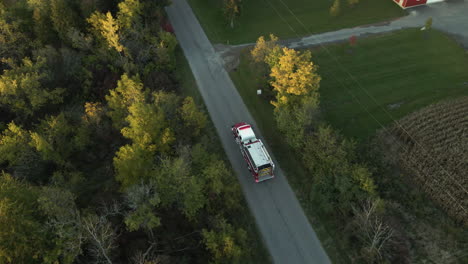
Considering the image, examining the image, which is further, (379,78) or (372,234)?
(379,78)

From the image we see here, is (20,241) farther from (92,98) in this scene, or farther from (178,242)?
(92,98)

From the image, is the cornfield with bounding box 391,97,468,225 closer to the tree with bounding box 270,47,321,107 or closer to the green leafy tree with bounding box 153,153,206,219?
the tree with bounding box 270,47,321,107

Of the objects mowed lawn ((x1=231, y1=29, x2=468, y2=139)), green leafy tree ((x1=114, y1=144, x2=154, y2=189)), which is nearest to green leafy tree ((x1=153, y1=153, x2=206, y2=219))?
green leafy tree ((x1=114, y1=144, x2=154, y2=189))

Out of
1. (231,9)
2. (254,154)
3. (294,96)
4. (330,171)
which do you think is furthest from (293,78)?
(231,9)

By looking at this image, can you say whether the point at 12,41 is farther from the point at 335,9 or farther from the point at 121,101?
the point at 335,9

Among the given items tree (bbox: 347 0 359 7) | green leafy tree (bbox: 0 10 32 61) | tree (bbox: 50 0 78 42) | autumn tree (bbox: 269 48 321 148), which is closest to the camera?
autumn tree (bbox: 269 48 321 148)

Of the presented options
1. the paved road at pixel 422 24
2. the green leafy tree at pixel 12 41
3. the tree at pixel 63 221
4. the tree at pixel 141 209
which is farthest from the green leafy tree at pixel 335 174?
the green leafy tree at pixel 12 41

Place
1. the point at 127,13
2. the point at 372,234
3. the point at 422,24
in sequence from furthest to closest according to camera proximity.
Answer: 1. the point at 422,24
2. the point at 127,13
3. the point at 372,234

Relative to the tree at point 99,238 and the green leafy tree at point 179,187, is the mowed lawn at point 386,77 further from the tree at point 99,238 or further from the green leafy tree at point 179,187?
the tree at point 99,238
